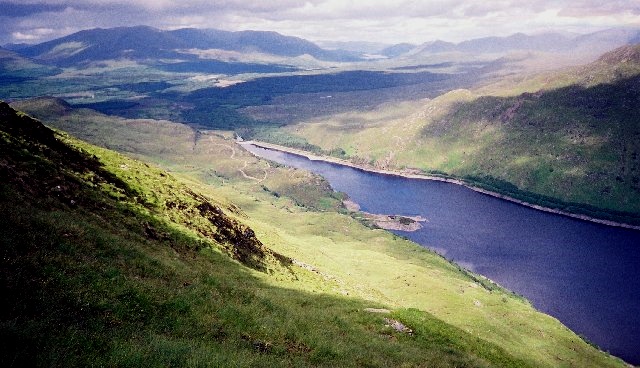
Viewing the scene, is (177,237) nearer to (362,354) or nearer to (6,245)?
(6,245)

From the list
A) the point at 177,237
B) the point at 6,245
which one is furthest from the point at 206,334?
the point at 177,237

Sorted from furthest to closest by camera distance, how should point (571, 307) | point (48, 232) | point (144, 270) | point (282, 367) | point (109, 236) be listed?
point (571, 307) → point (109, 236) → point (144, 270) → point (48, 232) → point (282, 367)

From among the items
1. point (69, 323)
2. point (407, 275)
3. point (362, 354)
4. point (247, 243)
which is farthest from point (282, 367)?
point (407, 275)

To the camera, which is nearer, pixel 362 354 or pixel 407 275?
pixel 362 354

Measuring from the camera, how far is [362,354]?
31.7 metres

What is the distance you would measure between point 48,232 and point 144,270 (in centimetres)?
759

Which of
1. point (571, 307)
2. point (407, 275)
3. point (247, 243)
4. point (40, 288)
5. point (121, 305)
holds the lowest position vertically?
point (571, 307)

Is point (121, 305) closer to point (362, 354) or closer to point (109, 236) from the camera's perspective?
point (109, 236)

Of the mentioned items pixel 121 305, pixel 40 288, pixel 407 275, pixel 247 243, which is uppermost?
pixel 40 288

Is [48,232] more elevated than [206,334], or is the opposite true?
[48,232]

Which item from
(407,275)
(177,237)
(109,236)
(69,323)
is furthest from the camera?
(407,275)

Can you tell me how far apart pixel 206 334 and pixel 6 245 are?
13820 mm

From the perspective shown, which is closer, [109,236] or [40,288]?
[40,288]

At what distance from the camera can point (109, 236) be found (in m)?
38.5
